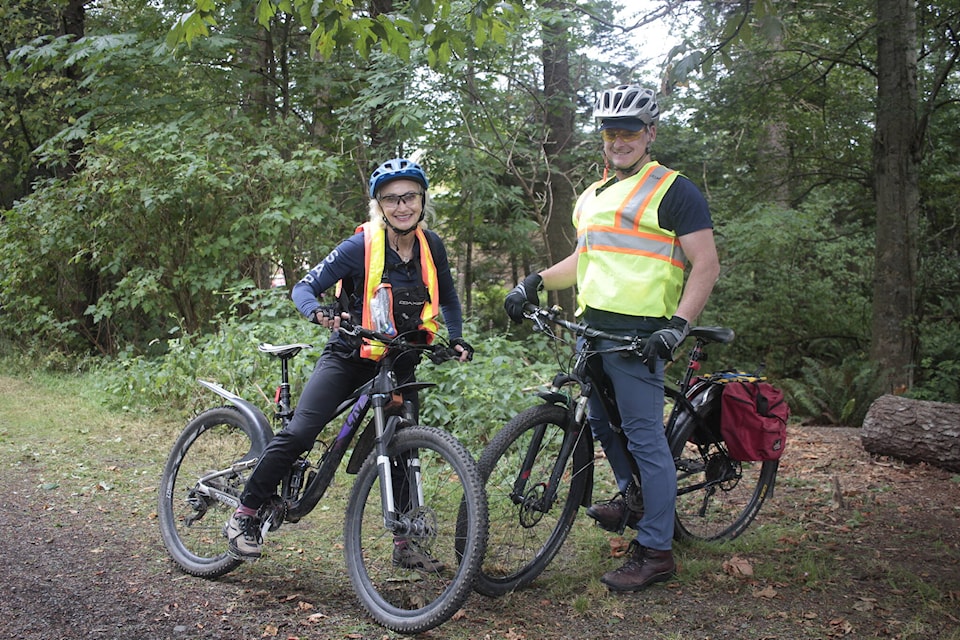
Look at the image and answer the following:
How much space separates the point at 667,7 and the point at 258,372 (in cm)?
472

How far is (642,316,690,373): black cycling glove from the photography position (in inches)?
140

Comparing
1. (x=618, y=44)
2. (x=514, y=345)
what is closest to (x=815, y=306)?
(x=618, y=44)

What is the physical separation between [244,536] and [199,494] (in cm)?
55

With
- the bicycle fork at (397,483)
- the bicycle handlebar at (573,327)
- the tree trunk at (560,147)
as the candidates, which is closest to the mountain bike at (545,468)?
the bicycle handlebar at (573,327)

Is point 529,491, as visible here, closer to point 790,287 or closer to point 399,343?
point 399,343

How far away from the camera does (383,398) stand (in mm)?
3629

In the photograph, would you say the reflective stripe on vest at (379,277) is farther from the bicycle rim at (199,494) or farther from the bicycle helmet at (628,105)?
the bicycle helmet at (628,105)

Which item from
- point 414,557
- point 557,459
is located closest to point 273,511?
point 414,557

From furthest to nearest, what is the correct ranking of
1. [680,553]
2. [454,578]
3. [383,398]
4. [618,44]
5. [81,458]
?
[618,44], [81,458], [680,553], [383,398], [454,578]

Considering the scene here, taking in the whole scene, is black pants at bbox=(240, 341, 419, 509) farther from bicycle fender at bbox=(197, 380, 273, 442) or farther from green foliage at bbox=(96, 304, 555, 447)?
green foliage at bbox=(96, 304, 555, 447)

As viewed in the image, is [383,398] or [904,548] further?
[904,548]

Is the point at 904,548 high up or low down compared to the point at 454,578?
down

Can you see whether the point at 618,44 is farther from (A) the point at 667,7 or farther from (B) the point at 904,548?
(B) the point at 904,548

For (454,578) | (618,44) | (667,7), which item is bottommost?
(454,578)
